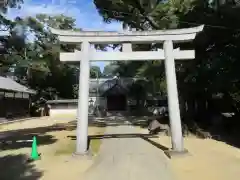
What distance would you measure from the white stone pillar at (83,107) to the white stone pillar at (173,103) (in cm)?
295

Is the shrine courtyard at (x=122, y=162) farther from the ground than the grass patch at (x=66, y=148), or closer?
closer

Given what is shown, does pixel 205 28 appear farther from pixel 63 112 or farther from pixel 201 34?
pixel 63 112

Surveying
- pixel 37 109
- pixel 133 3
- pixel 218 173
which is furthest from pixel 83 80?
pixel 37 109

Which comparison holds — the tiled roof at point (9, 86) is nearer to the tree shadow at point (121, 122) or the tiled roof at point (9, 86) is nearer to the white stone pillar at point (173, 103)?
the tree shadow at point (121, 122)

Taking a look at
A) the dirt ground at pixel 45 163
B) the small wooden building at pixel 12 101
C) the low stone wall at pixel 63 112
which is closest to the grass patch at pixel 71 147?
the dirt ground at pixel 45 163

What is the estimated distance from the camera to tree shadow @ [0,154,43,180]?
8.29 metres

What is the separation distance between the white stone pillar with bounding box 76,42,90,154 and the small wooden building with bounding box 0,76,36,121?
20.3 m

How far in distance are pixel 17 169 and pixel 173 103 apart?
5.65 m

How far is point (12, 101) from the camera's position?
34.9 m

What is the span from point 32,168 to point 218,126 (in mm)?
13217

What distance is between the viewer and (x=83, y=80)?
11383 millimetres

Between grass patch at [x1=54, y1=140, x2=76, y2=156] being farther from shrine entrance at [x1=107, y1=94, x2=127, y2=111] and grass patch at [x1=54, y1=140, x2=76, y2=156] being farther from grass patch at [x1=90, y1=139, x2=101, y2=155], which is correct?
shrine entrance at [x1=107, y1=94, x2=127, y2=111]

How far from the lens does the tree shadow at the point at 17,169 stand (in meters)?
8.29

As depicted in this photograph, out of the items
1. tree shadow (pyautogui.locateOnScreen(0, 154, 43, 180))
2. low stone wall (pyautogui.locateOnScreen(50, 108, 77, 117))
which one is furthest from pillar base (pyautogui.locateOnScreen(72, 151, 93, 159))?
low stone wall (pyautogui.locateOnScreen(50, 108, 77, 117))
